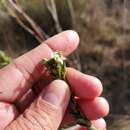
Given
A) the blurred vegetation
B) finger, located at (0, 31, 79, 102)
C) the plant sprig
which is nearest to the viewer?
the plant sprig

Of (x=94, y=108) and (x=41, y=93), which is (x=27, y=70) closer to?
(x=41, y=93)

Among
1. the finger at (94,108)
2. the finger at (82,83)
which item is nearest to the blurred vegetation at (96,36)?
the finger at (94,108)

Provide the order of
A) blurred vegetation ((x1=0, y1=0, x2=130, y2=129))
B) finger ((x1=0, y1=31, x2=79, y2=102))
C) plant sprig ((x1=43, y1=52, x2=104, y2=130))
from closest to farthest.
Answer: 1. plant sprig ((x1=43, y1=52, x2=104, y2=130))
2. finger ((x1=0, y1=31, x2=79, y2=102))
3. blurred vegetation ((x1=0, y1=0, x2=130, y2=129))

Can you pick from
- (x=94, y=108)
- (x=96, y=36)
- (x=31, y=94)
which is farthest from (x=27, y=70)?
(x=96, y=36)

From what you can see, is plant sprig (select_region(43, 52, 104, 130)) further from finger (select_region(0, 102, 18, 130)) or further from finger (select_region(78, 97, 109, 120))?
finger (select_region(0, 102, 18, 130))

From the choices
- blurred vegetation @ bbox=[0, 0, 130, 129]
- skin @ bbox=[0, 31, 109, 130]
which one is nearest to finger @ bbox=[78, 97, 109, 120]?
skin @ bbox=[0, 31, 109, 130]

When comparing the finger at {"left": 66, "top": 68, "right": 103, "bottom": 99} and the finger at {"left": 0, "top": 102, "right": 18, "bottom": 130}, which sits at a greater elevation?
the finger at {"left": 66, "top": 68, "right": 103, "bottom": 99}

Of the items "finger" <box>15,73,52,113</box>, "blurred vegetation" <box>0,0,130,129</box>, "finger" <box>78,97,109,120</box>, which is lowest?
"blurred vegetation" <box>0,0,130,129</box>

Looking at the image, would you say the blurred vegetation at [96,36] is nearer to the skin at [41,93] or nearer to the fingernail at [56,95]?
the skin at [41,93]
